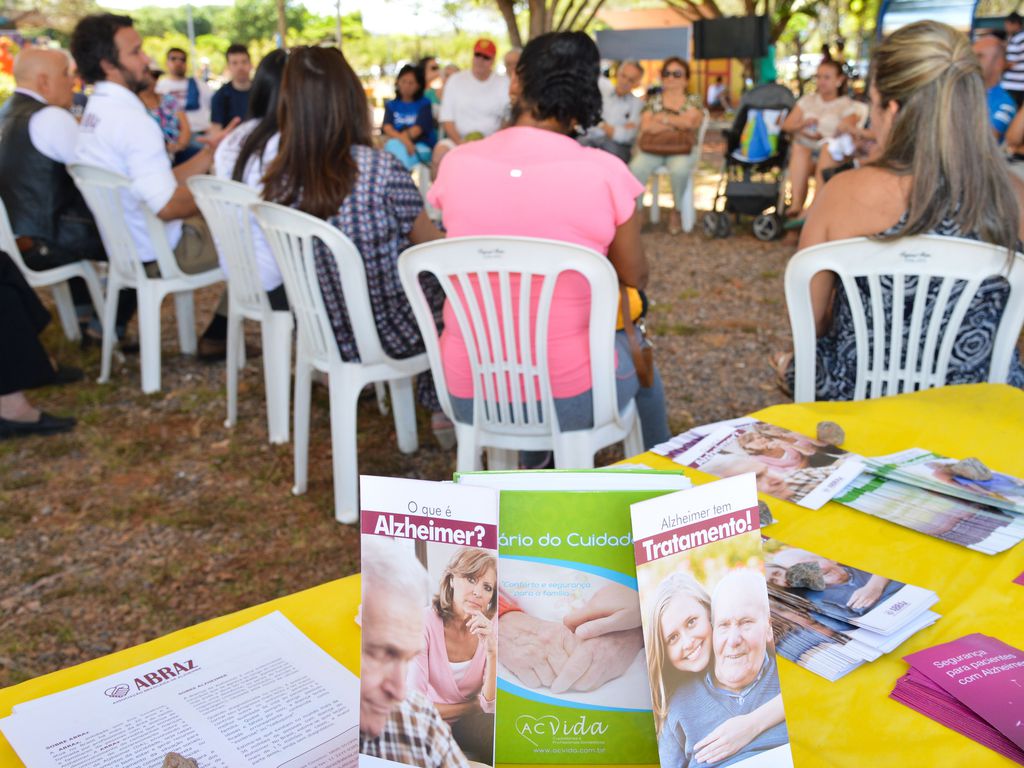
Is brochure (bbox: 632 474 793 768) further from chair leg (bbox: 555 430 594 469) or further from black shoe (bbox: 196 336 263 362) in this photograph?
black shoe (bbox: 196 336 263 362)

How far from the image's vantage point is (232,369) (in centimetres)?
364

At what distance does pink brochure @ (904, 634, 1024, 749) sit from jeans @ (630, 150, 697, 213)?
671 cm

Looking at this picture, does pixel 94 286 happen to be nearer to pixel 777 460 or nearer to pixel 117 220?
pixel 117 220

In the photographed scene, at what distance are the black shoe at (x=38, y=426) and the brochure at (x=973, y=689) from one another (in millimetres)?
3604

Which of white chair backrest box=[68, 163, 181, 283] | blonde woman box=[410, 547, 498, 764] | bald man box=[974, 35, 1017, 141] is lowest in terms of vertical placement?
blonde woman box=[410, 547, 498, 764]

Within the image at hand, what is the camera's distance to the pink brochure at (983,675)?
83cm

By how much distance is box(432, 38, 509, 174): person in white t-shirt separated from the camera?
757cm

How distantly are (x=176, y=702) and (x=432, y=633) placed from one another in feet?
1.11

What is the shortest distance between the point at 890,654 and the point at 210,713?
2.32 feet

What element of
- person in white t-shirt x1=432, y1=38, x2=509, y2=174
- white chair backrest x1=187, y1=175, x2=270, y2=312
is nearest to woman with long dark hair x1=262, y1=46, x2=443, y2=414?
white chair backrest x1=187, y1=175, x2=270, y2=312

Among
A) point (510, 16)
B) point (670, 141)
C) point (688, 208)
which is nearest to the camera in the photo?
point (670, 141)

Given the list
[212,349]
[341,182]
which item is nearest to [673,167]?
[212,349]

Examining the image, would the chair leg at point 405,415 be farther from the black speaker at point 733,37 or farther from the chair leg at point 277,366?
the black speaker at point 733,37

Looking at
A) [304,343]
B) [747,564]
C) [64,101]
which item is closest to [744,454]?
[747,564]
